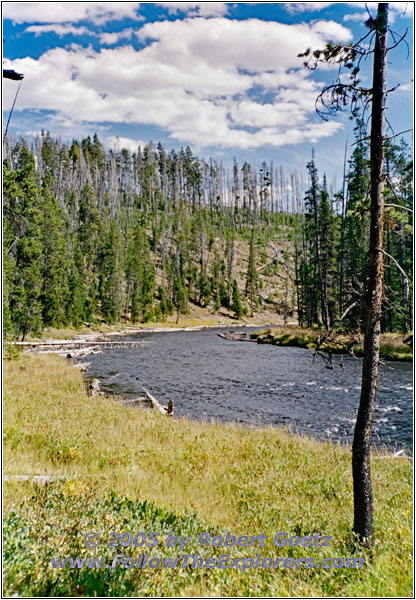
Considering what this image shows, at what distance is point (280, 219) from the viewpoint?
138m

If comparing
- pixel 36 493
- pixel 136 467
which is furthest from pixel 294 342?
pixel 36 493

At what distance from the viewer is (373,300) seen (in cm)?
630

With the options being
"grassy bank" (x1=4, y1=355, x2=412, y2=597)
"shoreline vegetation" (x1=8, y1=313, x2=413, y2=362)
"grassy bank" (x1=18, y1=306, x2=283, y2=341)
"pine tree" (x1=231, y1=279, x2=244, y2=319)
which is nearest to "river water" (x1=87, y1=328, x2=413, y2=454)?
"shoreline vegetation" (x1=8, y1=313, x2=413, y2=362)

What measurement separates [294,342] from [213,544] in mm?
39106

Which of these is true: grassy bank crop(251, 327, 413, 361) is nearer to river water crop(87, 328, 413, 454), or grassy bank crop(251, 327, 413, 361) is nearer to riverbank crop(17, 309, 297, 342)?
river water crop(87, 328, 413, 454)

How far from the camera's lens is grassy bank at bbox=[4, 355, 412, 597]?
4520mm

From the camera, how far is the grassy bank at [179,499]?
4.52m

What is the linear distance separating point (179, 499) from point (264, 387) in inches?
664

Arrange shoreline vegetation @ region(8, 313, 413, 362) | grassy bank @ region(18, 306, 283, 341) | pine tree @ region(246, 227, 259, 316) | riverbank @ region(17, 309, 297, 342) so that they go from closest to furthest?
shoreline vegetation @ region(8, 313, 413, 362)
riverbank @ region(17, 309, 297, 342)
grassy bank @ region(18, 306, 283, 341)
pine tree @ region(246, 227, 259, 316)

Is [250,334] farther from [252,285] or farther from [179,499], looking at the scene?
[179,499]

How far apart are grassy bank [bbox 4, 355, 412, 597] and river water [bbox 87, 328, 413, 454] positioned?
4078mm

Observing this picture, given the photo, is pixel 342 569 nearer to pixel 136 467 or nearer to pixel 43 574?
pixel 43 574

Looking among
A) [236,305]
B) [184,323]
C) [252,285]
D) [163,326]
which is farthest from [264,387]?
[252,285]

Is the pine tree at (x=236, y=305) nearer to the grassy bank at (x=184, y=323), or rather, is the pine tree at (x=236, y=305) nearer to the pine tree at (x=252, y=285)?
the grassy bank at (x=184, y=323)
